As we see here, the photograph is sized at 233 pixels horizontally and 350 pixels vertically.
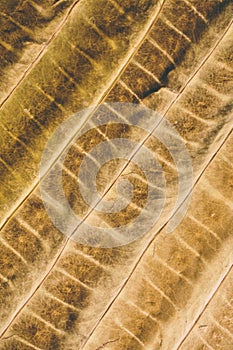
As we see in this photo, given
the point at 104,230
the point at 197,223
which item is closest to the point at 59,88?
the point at 104,230

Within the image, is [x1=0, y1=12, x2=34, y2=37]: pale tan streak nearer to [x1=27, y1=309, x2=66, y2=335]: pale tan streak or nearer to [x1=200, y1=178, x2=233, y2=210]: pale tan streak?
[x1=200, y1=178, x2=233, y2=210]: pale tan streak

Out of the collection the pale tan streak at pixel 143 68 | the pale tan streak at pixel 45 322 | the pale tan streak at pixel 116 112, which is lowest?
the pale tan streak at pixel 45 322

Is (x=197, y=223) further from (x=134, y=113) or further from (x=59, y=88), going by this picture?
(x=59, y=88)

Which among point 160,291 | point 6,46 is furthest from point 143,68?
point 160,291

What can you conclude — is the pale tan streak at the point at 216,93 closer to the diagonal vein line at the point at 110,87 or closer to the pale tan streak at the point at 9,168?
the diagonal vein line at the point at 110,87

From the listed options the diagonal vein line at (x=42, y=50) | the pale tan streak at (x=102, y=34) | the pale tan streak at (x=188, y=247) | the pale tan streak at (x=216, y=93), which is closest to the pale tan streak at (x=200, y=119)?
the pale tan streak at (x=216, y=93)

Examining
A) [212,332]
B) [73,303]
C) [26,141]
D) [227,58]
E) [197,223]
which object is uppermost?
[227,58]

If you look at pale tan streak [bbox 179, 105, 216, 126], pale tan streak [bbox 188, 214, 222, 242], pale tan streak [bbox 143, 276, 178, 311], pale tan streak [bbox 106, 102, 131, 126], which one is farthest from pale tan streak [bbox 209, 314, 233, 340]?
pale tan streak [bbox 106, 102, 131, 126]
